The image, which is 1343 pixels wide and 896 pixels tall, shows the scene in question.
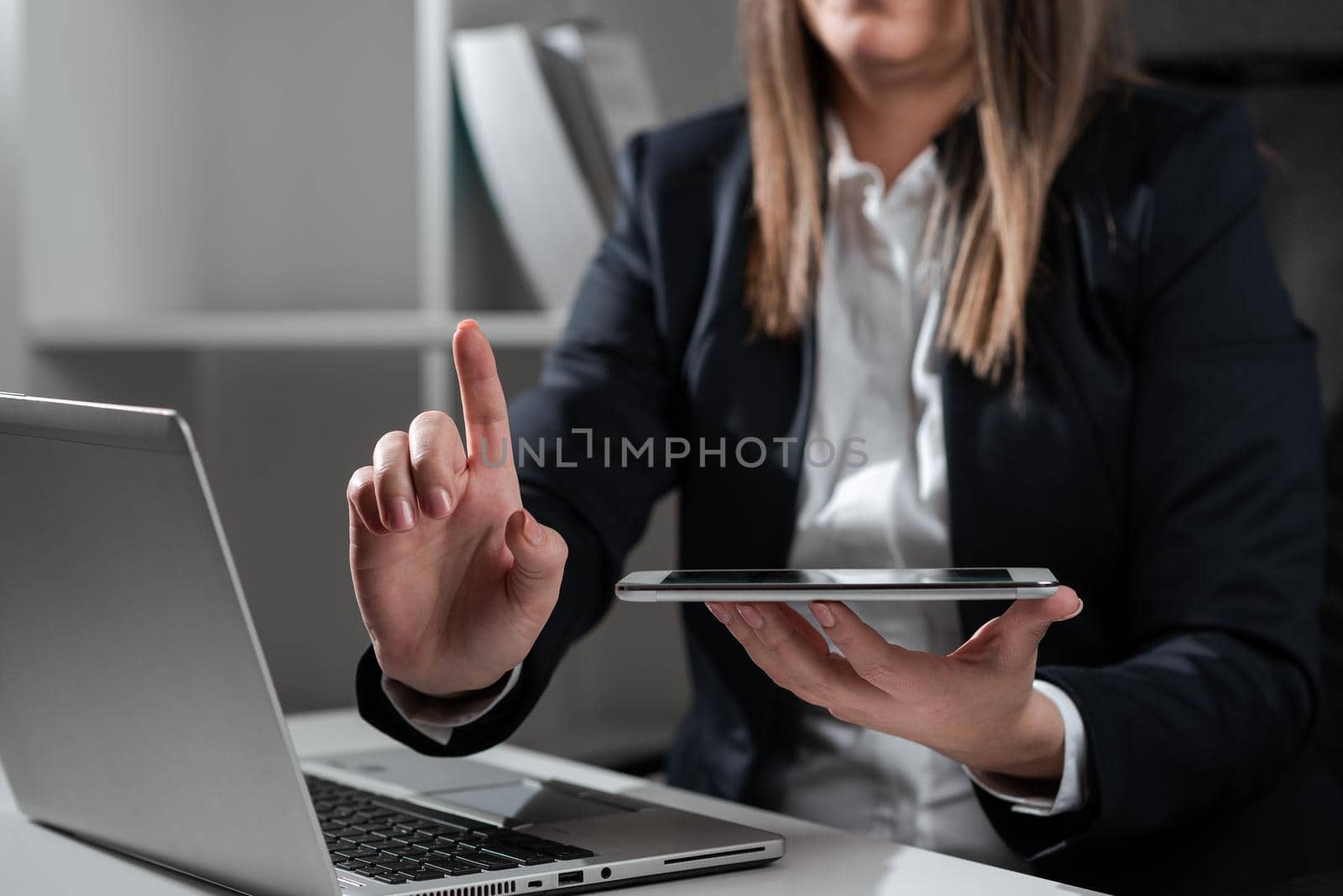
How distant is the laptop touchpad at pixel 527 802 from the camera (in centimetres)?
67

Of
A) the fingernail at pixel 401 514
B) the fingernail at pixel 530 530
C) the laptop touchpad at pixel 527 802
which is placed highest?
the fingernail at pixel 401 514

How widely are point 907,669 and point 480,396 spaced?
218 millimetres

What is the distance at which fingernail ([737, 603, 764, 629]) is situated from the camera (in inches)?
23.4

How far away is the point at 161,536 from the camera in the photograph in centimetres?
49

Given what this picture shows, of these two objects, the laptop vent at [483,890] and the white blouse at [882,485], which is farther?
the white blouse at [882,485]

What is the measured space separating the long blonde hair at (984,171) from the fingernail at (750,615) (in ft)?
1.16

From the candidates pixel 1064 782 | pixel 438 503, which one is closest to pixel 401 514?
pixel 438 503

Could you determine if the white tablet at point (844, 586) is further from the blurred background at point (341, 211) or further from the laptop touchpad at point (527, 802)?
the blurred background at point (341, 211)

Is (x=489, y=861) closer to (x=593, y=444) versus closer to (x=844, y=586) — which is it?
(x=844, y=586)

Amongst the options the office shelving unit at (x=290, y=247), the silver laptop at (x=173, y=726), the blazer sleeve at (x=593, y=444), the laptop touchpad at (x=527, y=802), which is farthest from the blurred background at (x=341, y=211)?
the silver laptop at (x=173, y=726)

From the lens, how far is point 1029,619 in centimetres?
58

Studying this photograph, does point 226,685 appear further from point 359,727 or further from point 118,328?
point 118,328

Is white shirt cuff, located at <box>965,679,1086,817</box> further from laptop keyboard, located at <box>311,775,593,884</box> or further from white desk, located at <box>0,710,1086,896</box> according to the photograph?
laptop keyboard, located at <box>311,775,593,884</box>

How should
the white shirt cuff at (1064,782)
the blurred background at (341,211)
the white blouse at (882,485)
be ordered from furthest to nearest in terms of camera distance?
1. the blurred background at (341,211)
2. the white blouse at (882,485)
3. the white shirt cuff at (1064,782)
